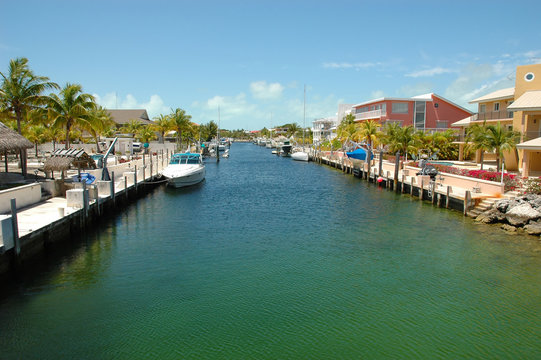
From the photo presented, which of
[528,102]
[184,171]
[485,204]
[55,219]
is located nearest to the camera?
[55,219]

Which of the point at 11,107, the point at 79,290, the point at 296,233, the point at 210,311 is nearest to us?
the point at 210,311

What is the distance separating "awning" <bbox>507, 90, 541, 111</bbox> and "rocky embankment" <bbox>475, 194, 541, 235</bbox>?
10.8m

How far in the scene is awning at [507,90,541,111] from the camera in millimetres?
30078

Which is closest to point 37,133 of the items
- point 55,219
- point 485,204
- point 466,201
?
point 55,219

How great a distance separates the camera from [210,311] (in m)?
12.5

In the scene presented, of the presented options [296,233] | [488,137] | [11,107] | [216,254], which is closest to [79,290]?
[216,254]

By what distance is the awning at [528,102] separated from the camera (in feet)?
98.7

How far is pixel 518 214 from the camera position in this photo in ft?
71.1

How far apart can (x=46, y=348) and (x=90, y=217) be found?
12.9 meters

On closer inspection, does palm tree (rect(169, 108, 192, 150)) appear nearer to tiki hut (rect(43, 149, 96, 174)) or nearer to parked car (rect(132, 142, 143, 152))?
parked car (rect(132, 142, 143, 152))

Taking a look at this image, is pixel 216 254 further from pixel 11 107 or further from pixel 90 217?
pixel 11 107

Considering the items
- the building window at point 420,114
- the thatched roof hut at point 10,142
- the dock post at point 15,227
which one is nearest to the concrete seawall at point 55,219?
the dock post at point 15,227

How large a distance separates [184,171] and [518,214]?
26.5 m

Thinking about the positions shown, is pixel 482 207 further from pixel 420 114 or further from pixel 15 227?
pixel 420 114
